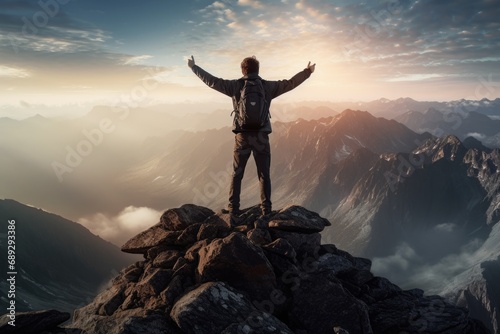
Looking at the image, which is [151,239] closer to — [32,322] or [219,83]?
[32,322]

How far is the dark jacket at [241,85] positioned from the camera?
569 inches

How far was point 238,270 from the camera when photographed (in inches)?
456

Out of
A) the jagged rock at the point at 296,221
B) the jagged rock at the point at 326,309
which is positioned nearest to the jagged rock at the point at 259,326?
the jagged rock at the point at 326,309

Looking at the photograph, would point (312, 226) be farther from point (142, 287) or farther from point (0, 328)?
point (0, 328)

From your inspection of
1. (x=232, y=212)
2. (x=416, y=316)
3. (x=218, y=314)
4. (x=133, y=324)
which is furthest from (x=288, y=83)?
(x=133, y=324)

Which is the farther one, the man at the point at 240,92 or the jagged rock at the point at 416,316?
the man at the point at 240,92

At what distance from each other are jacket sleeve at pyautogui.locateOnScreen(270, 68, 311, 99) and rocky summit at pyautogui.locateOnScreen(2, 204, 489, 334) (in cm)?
559

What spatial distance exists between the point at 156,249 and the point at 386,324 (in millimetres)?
9574

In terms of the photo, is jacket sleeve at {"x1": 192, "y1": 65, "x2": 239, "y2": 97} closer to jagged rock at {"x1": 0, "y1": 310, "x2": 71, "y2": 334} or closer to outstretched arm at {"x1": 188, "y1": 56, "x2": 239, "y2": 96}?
outstretched arm at {"x1": 188, "y1": 56, "x2": 239, "y2": 96}

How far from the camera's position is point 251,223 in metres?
15.4

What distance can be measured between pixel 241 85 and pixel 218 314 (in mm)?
9128

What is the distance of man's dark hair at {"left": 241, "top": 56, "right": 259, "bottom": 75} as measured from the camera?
14078 millimetres

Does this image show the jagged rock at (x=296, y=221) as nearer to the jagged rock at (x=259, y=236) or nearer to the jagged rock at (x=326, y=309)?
the jagged rock at (x=259, y=236)

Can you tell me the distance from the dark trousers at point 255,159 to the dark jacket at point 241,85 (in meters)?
0.45
